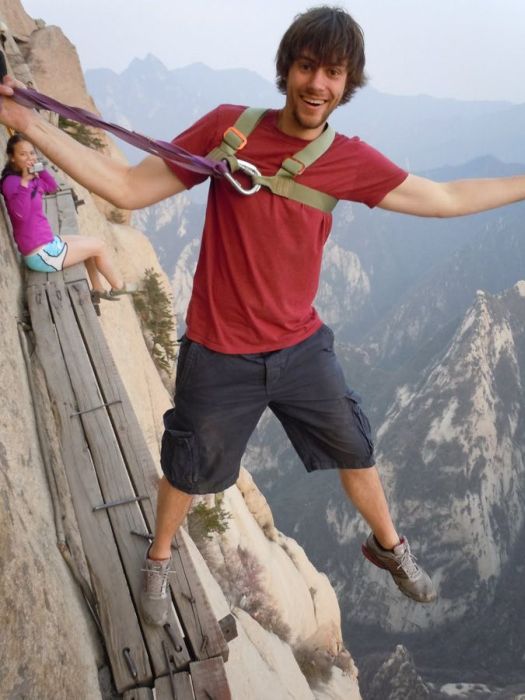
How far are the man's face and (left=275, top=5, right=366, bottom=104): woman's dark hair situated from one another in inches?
1.2

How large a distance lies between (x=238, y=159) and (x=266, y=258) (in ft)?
1.52

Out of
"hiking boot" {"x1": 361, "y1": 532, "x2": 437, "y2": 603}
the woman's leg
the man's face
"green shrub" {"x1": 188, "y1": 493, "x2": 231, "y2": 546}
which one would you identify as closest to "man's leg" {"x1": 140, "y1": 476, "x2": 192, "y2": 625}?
"hiking boot" {"x1": 361, "y1": 532, "x2": 437, "y2": 603}

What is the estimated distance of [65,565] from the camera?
127 inches

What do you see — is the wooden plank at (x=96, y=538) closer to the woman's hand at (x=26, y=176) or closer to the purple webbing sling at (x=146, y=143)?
the woman's hand at (x=26, y=176)

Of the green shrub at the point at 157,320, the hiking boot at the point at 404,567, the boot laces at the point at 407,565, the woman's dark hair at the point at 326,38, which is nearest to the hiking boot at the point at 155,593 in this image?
the hiking boot at the point at 404,567

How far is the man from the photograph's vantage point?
2.54 meters

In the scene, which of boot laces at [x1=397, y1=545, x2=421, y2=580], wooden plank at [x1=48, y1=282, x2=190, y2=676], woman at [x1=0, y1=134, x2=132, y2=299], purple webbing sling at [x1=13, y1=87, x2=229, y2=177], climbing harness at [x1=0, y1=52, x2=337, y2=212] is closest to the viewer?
purple webbing sling at [x1=13, y1=87, x2=229, y2=177]

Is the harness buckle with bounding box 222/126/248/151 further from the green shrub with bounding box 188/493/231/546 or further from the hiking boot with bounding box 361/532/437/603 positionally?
the green shrub with bounding box 188/493/231/546

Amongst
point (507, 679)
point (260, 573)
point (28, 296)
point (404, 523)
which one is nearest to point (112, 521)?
point (28, 296)

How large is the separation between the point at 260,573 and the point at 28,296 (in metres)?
9.19

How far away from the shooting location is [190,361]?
2.97 m

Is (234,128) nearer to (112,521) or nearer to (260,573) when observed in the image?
(112,521)

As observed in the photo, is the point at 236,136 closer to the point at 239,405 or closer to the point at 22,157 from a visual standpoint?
the point at 239,405

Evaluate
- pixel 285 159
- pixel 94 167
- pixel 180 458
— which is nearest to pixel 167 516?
pixel 180 458
